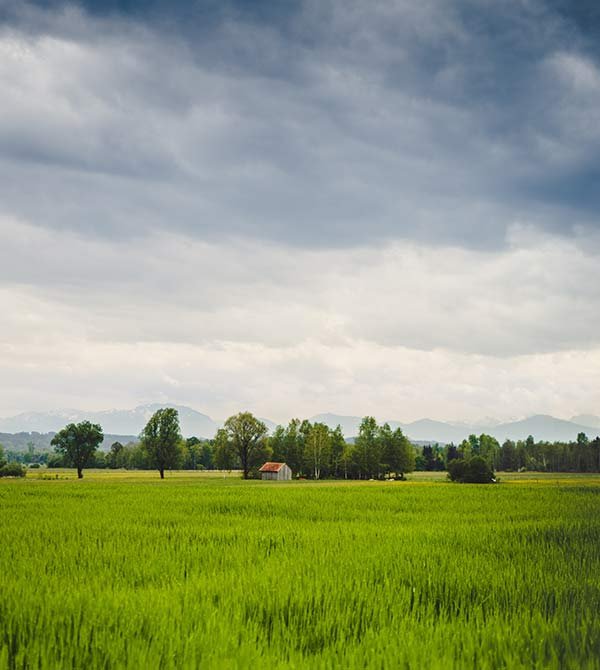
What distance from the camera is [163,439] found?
92688 millimetres

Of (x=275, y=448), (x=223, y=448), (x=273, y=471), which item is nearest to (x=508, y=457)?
(x=275, y=448)

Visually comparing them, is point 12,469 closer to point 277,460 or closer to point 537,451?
point 277,460

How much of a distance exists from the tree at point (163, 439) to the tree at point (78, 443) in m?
7.72

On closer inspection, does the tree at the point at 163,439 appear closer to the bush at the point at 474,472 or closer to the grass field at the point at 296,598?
the bush at the point at 474,472

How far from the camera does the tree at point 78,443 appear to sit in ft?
290

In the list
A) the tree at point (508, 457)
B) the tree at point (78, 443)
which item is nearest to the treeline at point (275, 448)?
the tree at point (78, 443)

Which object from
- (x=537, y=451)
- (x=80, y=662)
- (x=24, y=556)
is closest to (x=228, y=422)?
(x=24, y=556)

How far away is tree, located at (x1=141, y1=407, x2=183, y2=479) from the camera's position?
91.9 metres

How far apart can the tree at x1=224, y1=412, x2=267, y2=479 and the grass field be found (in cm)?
7700

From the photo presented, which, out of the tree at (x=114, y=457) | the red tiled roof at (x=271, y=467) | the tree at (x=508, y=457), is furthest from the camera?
the tree at (x=508, y=457)

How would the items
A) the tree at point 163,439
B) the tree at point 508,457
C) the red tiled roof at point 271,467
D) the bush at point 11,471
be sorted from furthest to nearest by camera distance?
the tree at point 508,457 < the tree at point 163,439 < the red tiled roof at point 271,467 < the bush at point 11,471

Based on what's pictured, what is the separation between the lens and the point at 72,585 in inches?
325

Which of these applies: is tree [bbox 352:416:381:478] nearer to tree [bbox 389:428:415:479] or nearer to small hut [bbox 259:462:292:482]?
tree [bbox 389:428:415:479]

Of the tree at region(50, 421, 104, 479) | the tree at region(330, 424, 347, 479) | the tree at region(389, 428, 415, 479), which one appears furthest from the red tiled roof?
the tree at region(50, 421, 104, 479)
